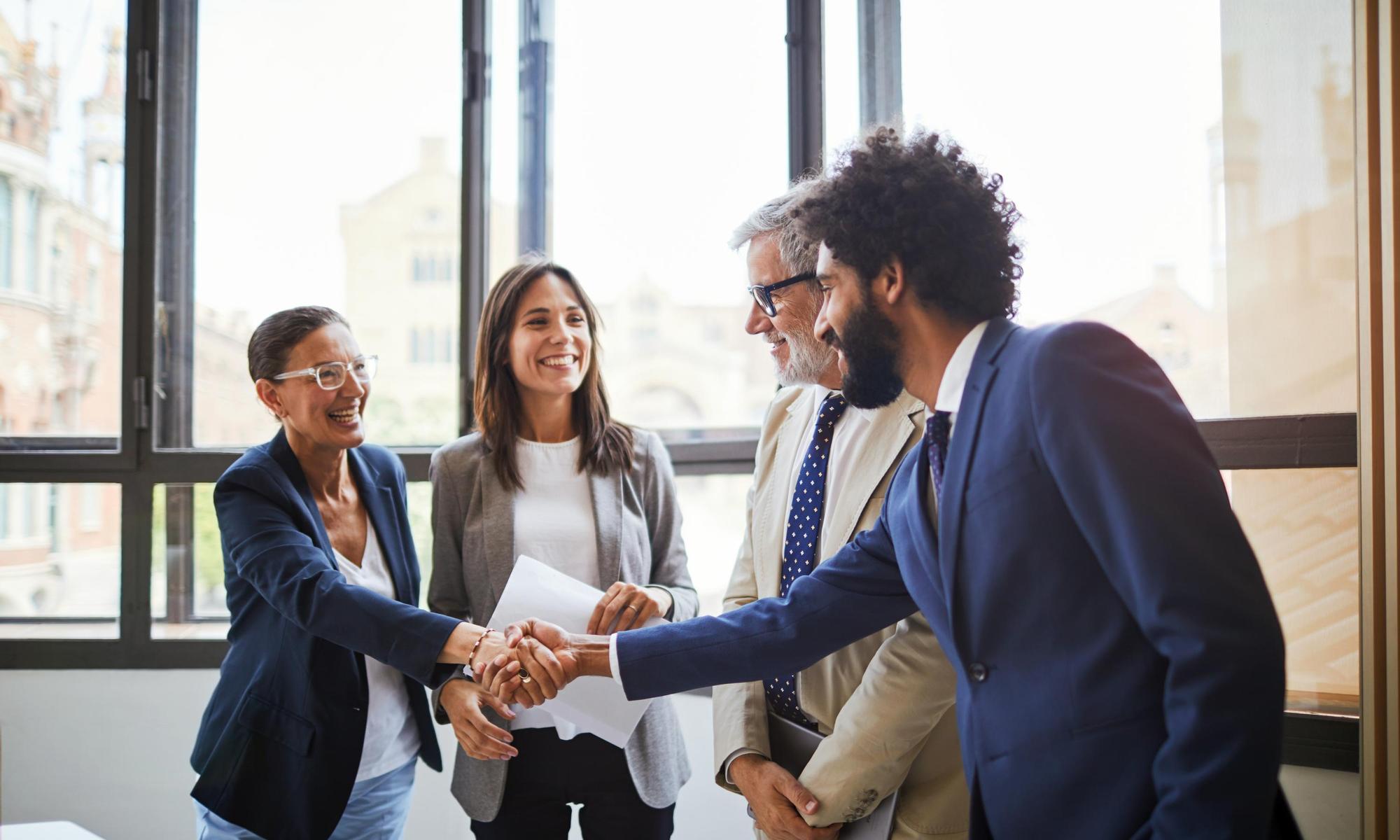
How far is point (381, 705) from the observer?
6.33ft

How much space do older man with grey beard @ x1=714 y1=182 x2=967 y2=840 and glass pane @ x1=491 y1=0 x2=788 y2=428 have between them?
3.49 ft

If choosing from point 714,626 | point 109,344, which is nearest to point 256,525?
point 714,626

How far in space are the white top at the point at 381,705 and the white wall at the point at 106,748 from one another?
103cm

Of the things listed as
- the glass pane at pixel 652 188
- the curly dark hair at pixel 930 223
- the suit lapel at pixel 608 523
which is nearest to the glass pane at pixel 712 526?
the glass pane at pixel 652 188

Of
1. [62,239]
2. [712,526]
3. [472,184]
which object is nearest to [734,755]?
[712,526]

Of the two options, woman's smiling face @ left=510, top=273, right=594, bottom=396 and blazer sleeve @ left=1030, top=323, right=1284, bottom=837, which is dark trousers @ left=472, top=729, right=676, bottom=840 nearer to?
woman's smiling face @ left=510, top=273, right=594, bottom=396

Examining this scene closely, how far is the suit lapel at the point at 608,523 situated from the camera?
1.99 meters

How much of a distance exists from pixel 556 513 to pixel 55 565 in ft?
7.41

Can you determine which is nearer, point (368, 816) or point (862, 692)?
point (862, 692)

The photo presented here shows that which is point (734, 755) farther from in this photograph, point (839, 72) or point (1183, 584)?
point (839, 72)

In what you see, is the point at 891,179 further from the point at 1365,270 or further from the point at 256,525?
the point at 256,525

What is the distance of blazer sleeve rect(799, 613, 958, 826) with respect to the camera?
1.42m

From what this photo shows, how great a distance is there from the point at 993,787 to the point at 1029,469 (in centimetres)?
42

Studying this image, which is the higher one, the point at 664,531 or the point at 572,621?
→ the point at 664,531
